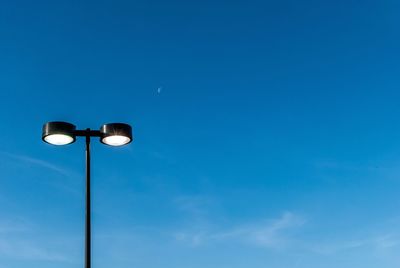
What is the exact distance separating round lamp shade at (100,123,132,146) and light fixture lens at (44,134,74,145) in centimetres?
55

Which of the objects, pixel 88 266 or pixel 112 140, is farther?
pixel 112 140

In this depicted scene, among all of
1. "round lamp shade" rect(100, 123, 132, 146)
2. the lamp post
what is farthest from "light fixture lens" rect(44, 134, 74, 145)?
"round lamp shade" rect(100, 123, 132, 146)

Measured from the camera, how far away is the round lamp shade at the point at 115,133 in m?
9.89

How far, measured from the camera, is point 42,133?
984 cm

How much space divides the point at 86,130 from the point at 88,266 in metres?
2.30

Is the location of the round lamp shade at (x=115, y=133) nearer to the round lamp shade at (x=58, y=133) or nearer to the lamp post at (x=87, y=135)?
the lamp post at (x=87, y=135)

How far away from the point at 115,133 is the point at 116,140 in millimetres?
184

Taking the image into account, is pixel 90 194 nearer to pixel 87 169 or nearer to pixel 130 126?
pixel 87 169

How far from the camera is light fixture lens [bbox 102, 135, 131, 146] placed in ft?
32.6

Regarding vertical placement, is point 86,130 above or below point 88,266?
above

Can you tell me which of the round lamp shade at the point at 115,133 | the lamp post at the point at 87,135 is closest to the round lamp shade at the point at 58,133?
the lamp post at the point at 87,135

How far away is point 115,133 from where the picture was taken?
987cm

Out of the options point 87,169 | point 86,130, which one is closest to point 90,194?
point 87,169

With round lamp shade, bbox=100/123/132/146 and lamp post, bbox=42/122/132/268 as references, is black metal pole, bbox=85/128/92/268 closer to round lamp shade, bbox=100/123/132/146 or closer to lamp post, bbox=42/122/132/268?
lamp post, bbox=42/122/132/268
